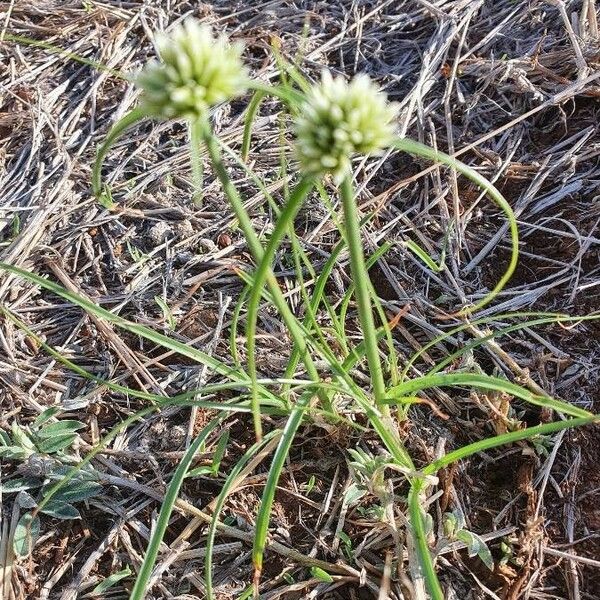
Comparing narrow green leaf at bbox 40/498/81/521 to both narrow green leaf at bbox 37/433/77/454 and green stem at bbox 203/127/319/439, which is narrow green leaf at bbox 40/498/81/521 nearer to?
narrow green leaf at bbox 37/433/77/454

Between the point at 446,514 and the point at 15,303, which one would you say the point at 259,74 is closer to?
the point at 15,303

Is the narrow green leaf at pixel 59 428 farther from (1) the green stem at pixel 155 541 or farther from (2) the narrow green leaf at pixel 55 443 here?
(1) the green stem at pixel 155 541

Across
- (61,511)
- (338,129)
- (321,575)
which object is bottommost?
(321,575)

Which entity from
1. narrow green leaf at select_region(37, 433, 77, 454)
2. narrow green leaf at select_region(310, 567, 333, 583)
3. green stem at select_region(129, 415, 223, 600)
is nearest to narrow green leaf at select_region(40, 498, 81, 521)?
narrow green leaf at select_region(37, 433, 77, 454)

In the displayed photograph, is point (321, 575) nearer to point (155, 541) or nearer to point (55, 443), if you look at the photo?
point (155, 541)

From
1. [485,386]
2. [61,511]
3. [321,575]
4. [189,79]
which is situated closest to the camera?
[189,79]

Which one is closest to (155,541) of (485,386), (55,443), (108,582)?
(108,582)

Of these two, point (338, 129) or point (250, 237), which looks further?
point (250, 237)
